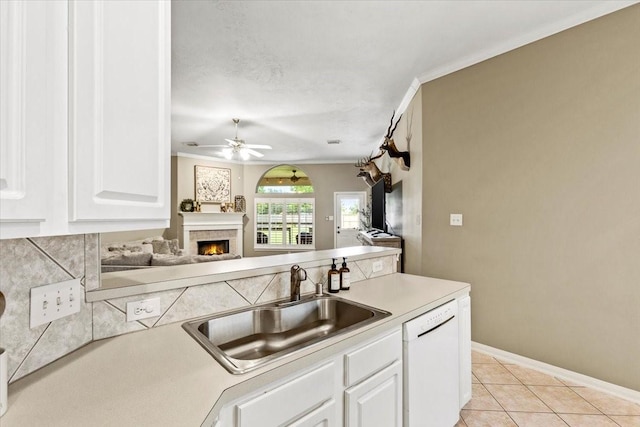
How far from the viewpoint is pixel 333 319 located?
1604 mm

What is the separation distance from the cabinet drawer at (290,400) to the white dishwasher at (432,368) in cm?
50

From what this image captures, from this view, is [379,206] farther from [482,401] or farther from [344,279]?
[344,279]

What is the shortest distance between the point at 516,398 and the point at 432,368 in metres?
1.09

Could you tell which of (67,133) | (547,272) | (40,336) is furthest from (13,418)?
(547,272)

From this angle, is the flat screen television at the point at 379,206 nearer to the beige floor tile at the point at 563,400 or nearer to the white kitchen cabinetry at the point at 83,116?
the beige floor tile at the point at 563,400

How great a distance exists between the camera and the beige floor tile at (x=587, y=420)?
1.79 m

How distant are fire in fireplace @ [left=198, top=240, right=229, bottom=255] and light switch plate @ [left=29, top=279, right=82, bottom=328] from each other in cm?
632

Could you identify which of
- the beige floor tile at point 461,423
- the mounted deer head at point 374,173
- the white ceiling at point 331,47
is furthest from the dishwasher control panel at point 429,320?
the mounted deer head at point 374,173

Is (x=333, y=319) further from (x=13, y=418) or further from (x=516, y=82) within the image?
(x=516, y=82)

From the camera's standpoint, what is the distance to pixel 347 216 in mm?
7859

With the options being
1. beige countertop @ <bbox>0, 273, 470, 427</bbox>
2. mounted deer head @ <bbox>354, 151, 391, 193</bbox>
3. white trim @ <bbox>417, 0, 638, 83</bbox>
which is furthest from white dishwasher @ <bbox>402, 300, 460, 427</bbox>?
mounted deer head @ <bbox>354, 151, 391, 193</bbox>

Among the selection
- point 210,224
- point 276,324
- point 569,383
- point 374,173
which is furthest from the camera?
point 210,224

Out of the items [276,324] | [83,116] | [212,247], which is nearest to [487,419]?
[276,324]

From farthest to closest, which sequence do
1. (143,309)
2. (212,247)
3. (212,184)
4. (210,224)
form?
(212,184) → (212,247) → (210,224) → (143,309)
